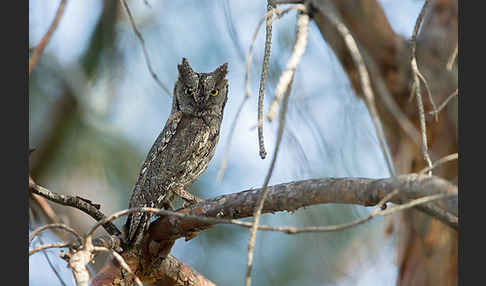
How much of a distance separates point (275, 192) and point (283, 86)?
3.03ft

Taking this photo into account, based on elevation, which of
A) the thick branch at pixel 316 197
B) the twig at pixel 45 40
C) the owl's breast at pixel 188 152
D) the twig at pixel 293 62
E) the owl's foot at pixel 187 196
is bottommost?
the owl's foot at pixel 187 196

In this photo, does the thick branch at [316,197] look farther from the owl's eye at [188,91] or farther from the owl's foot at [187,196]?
the owl's eye at [188,91]

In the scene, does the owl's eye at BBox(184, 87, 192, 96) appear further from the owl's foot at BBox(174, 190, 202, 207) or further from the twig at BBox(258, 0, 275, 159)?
the twig at BBox(258, 0, 275, 159)

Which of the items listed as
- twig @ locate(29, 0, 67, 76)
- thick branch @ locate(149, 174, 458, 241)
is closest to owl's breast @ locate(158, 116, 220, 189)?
thick branch @ locate(149, 174, 458, 241)

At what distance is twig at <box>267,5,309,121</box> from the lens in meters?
1.16

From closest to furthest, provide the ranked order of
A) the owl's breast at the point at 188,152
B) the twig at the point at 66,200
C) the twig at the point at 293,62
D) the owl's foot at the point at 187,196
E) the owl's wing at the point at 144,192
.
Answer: the twig at the point at 293,62 → the twig at the point at 66,200 → the owl's wing at the point at 144,192 → the owl's foot at the point at 187,196 → the owl's breast at the point at 188,152

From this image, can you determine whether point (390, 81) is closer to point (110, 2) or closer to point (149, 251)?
point (149, 251)

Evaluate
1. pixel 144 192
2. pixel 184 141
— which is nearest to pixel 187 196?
pixel 144 192

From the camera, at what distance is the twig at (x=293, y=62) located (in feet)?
3.81

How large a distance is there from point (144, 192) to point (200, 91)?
0.83 m

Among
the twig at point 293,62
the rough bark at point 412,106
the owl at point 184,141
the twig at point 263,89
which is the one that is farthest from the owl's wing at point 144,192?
the twig at point 293,62

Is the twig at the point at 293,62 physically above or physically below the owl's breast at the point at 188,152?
above

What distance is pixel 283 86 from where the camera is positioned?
1235 mm

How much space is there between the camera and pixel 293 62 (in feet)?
4.28
